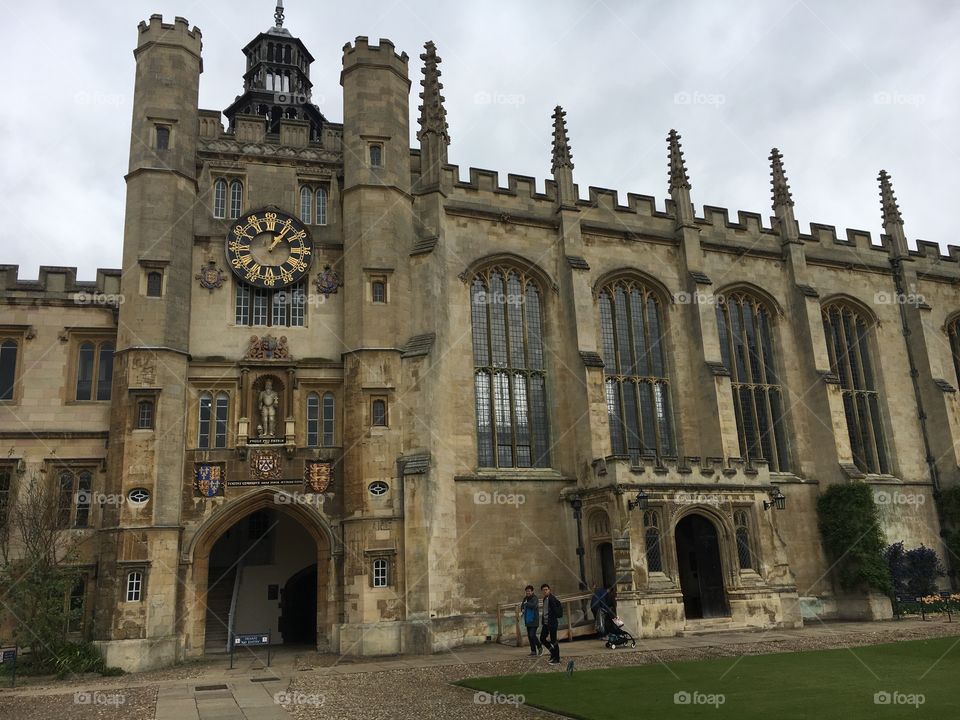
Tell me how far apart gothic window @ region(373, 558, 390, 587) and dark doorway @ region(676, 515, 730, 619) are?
8.85 meters

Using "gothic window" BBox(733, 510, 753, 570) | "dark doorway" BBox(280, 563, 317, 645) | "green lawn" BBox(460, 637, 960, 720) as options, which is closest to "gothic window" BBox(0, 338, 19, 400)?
"dark doorway" BBox(280, 563, 317, 645)

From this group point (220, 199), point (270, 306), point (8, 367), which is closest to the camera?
point (8, 367)

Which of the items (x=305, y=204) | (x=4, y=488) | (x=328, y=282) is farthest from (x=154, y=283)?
(x=4, y=488)

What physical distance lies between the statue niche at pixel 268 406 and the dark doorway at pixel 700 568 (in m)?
12.6

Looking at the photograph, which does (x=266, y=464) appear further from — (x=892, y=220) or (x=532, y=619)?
(x=892, y=220)

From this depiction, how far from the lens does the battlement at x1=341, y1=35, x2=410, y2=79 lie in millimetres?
24391

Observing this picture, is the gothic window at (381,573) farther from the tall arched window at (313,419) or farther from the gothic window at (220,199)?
the gothic window at (220,199)

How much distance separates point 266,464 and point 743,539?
13.8m

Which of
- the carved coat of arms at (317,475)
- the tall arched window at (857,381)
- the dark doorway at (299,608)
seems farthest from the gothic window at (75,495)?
the tall arched window at (857,381)

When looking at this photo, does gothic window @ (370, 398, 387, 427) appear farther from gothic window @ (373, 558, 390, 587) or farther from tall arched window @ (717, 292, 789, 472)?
tall arched window @ (717, 292, 789, 472)

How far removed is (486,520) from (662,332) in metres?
9.47

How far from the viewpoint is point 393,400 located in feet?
70.4

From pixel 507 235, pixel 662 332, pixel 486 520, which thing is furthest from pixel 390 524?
pixel 662 332

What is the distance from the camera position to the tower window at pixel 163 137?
2234 cm
